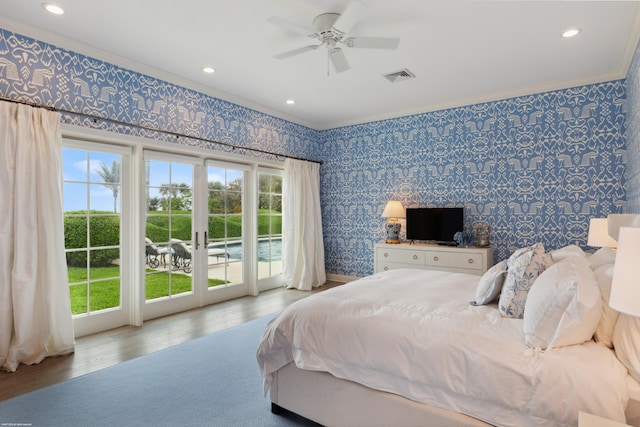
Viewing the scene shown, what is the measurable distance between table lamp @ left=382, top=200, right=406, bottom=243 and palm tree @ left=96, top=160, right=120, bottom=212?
11.5 ft

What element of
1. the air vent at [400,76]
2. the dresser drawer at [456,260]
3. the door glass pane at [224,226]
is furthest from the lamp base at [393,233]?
the door glass pane at [224,226]

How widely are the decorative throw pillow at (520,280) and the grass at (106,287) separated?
12.2 ft

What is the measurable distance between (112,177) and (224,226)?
1.59 m

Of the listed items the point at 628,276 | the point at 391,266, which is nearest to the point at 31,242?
the point at 628,276

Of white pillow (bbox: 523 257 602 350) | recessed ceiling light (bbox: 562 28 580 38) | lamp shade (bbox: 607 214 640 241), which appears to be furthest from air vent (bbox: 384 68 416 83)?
white pillow (bbox: 523 257 602 350)

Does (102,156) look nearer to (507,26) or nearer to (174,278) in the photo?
(174,278)

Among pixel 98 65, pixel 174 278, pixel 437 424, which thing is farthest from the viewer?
pixel 174 278

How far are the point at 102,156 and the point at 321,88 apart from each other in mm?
2621

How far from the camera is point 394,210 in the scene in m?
5.29

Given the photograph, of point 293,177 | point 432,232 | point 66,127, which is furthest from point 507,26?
point 66,127

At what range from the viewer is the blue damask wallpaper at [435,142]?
135 inches

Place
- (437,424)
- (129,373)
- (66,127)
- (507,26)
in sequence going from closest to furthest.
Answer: (437,424)
(129,373)
(507,26)
(66,127)

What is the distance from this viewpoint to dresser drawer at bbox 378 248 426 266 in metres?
4.95

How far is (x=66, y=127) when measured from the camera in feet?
10.8
